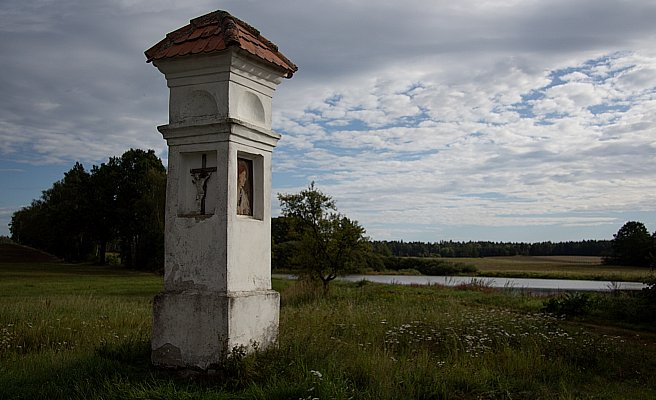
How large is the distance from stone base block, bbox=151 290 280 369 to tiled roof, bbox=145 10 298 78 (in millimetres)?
2761

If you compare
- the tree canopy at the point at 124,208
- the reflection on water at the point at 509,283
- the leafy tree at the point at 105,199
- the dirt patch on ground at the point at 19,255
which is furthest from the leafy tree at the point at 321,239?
the dirt patch on ground at the point at 19,255

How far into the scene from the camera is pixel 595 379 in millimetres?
7605

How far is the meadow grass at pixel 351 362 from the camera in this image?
224 inches

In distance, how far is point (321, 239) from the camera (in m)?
22.3

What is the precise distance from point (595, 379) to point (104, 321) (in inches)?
321

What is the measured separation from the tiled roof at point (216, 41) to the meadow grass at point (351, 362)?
132 inches

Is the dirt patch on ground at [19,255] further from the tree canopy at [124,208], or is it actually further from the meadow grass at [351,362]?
the meadow grass at [351,362]

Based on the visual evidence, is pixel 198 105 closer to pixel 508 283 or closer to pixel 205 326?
pixel 205 326

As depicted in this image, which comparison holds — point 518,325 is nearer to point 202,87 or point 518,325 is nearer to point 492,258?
point 202,87

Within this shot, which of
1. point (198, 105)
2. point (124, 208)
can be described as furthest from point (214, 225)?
point (124, 208)

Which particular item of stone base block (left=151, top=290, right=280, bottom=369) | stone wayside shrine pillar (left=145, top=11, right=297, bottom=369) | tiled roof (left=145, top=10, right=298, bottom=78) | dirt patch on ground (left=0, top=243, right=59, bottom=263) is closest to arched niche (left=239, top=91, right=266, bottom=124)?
stone wayside shrine pillar (left=145, top=11, right=297, bottom=369)

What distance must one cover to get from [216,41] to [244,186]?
1722mm

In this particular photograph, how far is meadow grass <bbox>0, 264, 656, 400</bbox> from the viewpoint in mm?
5699

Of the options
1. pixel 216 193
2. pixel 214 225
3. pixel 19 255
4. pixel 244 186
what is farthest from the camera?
pixel 19 255
